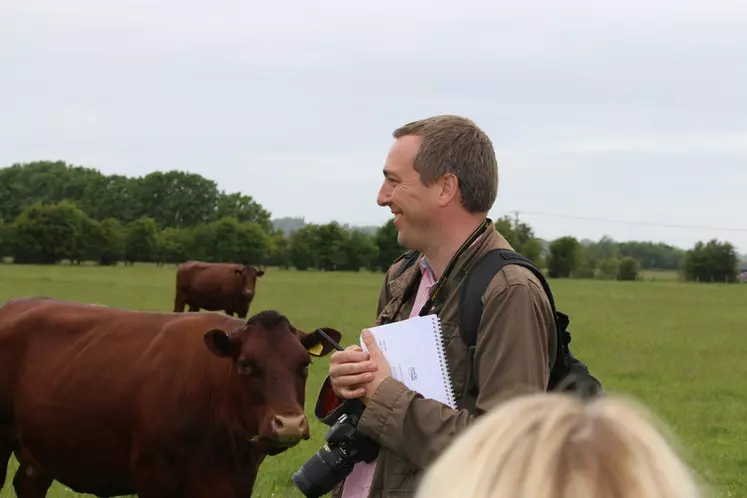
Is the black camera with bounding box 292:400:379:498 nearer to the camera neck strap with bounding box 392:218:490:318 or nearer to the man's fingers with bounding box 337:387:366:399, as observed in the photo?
the man's fingers with bounding box 337:387:366:399

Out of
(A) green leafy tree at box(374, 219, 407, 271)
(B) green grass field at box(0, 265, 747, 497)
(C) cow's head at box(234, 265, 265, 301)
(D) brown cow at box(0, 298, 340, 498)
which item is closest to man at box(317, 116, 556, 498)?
(B) green grass field at box(0, 265, 747, 497)

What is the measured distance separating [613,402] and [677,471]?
16 centimetres

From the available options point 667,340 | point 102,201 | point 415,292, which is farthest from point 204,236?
point 415,292

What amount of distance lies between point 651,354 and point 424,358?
16.5 m

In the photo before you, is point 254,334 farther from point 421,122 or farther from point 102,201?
point 102,201

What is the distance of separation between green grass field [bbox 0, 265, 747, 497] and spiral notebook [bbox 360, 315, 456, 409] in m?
0.90

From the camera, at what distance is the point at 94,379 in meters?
5.81

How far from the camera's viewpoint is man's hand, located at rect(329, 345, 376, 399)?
2.78 metres

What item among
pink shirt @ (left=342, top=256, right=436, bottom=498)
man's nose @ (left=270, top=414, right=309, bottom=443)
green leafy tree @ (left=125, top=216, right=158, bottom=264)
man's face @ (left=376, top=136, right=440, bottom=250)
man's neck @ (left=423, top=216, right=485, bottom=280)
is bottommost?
green leafy tree @ (left=125, top=216, right=158, bottom=264)

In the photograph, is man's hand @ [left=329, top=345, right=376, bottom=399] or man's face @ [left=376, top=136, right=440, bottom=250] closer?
man's hand @ [left=329, top=345, right=376, bottom=399]

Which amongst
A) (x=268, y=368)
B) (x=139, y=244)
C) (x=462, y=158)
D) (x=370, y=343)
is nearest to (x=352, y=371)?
(x=370, y=343)

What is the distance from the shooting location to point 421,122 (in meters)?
2.94

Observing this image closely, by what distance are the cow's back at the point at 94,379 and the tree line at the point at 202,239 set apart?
71.5 metres

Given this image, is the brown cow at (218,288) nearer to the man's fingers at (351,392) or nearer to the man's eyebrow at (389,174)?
the man's eyebrow at (389,174)
